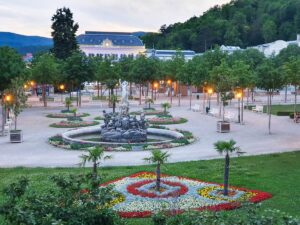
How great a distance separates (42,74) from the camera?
5569 cm

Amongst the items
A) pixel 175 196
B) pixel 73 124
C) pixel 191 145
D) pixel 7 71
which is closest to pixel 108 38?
pixel 7 71

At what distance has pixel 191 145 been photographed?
96.8 ft

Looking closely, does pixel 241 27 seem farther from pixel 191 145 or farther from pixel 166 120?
pixel 191 145

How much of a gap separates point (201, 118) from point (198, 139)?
1316 centimetres

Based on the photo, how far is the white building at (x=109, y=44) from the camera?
14162 centimetres

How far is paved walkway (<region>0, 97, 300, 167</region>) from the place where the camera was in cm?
2483

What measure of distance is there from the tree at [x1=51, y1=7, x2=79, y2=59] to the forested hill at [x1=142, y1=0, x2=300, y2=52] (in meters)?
61.5

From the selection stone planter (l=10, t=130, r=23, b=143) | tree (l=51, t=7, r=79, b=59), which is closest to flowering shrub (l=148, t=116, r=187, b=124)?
stone planter (l=10, t=130, r=23, b=143)

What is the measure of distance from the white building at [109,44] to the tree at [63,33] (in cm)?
5695

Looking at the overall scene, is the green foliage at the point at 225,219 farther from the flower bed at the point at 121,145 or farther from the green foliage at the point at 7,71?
the green foliage at the point at 7,71

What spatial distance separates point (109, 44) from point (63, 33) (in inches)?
2386

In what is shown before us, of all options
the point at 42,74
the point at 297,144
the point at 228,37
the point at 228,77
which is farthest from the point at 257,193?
the point at 228,37

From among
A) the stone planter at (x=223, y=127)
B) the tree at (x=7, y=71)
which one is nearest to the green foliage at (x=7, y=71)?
the tree at (x=7, y=71)

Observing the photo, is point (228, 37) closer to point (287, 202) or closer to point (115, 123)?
point (115, 123)
